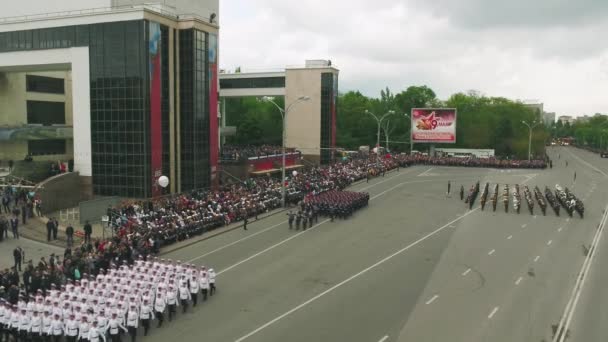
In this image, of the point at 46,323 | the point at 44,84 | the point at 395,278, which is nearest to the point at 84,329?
the point at 46,323

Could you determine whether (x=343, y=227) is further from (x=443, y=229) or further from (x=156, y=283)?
(x=156, y=283)

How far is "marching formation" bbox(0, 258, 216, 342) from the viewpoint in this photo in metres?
15.1

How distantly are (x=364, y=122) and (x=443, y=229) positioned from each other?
74.9m

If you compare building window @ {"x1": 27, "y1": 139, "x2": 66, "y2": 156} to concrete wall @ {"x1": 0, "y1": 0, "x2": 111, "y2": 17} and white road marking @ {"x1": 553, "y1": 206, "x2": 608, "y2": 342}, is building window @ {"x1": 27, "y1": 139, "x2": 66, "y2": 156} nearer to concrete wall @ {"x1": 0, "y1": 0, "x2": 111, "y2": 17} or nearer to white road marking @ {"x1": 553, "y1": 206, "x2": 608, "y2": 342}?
concrete wall @ {"x1": 0, "y1": 0, "x2": 111, "y2": 17}

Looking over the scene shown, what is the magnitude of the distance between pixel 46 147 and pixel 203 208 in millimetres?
24862

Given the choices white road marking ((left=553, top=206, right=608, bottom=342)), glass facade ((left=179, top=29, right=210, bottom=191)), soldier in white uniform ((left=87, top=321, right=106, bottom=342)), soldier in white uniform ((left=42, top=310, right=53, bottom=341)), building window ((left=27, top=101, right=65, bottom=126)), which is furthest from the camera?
building window ((left=27, top=101, right=65, bottom=126))

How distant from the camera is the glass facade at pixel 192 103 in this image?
141 ft

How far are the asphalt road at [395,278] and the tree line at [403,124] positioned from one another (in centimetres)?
5789

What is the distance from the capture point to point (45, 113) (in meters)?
51.1

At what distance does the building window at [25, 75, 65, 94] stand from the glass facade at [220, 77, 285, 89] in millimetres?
28813

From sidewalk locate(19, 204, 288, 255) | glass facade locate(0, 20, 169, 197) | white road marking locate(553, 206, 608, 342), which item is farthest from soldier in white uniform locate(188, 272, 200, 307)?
glass facade locate(0, 20, 169, 197)

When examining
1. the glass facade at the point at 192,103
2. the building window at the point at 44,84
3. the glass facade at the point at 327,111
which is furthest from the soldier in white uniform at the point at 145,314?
the glass facade at the point at 327,111

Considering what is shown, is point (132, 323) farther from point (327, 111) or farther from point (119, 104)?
point (327, 111)

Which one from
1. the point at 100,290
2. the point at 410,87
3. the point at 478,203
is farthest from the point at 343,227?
the point at 410,87
